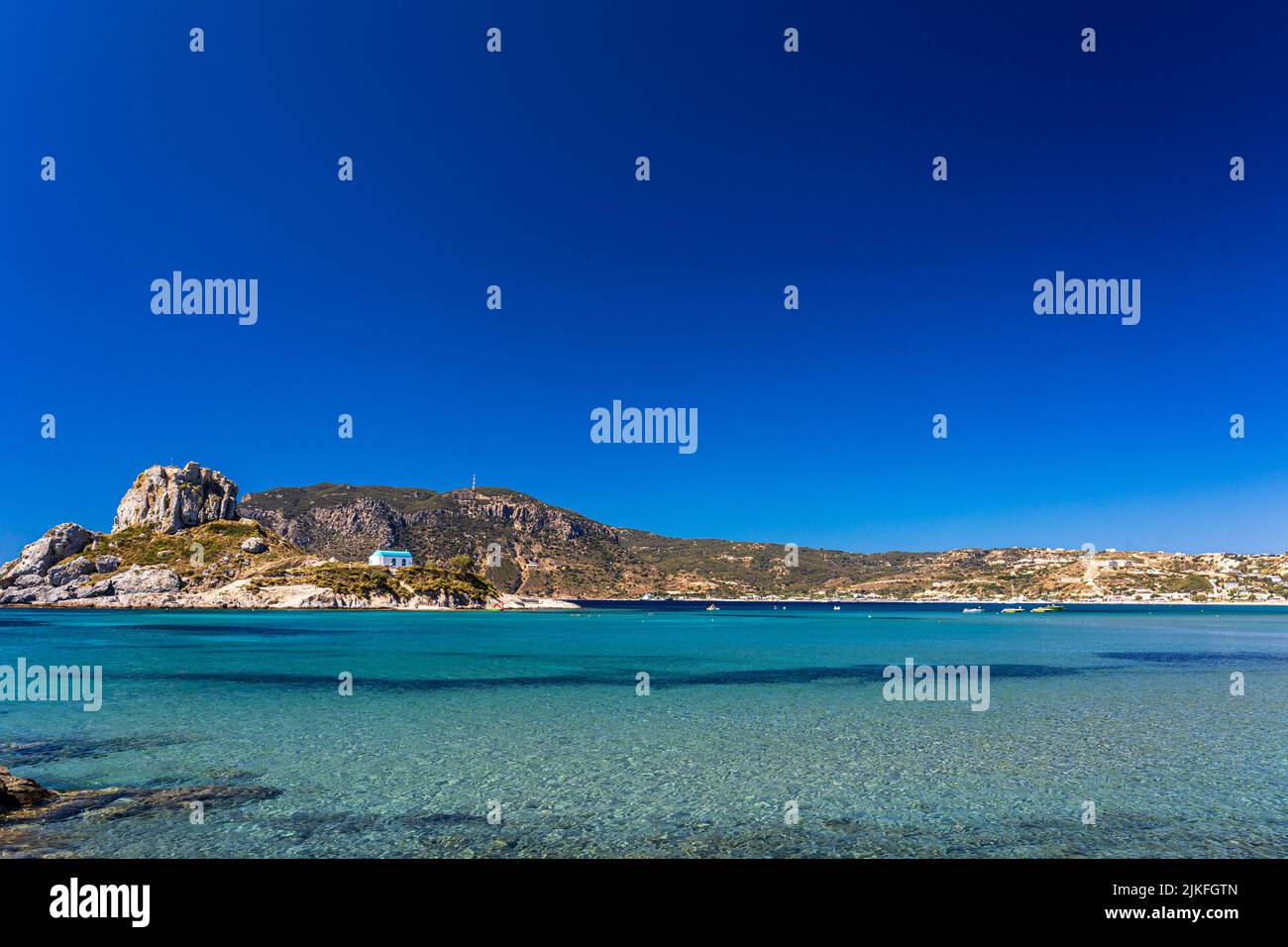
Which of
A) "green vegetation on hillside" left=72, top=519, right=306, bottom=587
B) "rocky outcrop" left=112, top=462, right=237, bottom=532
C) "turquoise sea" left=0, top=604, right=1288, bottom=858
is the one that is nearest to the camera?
"turquoise sea" left=0, top=604, right=1288, bottom=858

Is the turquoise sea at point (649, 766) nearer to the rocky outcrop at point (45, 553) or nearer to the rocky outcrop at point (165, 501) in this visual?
the rocky outcrop at point (45, 553)

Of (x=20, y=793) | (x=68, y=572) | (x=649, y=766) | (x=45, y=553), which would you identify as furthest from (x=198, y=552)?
(x=649, y=766)

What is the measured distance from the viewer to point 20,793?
15.5 meters

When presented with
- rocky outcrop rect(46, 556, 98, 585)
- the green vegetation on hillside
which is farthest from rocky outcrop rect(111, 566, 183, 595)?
rocky outcrop rect(46, 556, 98, 585)

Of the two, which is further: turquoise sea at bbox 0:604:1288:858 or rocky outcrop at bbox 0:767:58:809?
rocky outcrop at bbox 0:767:58:809

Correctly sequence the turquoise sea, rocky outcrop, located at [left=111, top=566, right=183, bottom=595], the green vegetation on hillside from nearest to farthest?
the turquoise sea → rocky outcrop, located at [left=111, top=566, right=183, bottom=595] → the green vegetation on hillside

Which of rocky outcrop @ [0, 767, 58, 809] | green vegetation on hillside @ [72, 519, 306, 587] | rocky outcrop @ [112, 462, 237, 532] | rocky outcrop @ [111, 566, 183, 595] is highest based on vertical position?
rocky outcrop @ [112, 462, 237, 532]

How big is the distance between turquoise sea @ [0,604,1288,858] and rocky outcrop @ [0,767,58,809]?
76 cm

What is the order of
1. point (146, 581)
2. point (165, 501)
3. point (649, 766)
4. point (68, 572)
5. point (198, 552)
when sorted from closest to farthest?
point (649, 766) < point (146, 581) < point (68, 572) < point (198, 552) < point (165, 501)

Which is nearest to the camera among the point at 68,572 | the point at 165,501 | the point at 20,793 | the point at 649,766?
the point at 20,793

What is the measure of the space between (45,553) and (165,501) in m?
30.0

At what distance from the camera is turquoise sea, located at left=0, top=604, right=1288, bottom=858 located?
14.2 metres

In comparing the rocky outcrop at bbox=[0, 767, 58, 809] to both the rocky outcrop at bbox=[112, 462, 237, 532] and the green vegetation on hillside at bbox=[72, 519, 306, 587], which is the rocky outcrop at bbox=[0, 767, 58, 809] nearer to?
the green vegetation on hillside at bbox=[72, 519, 306, 587]

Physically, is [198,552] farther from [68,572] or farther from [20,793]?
[20,793]
